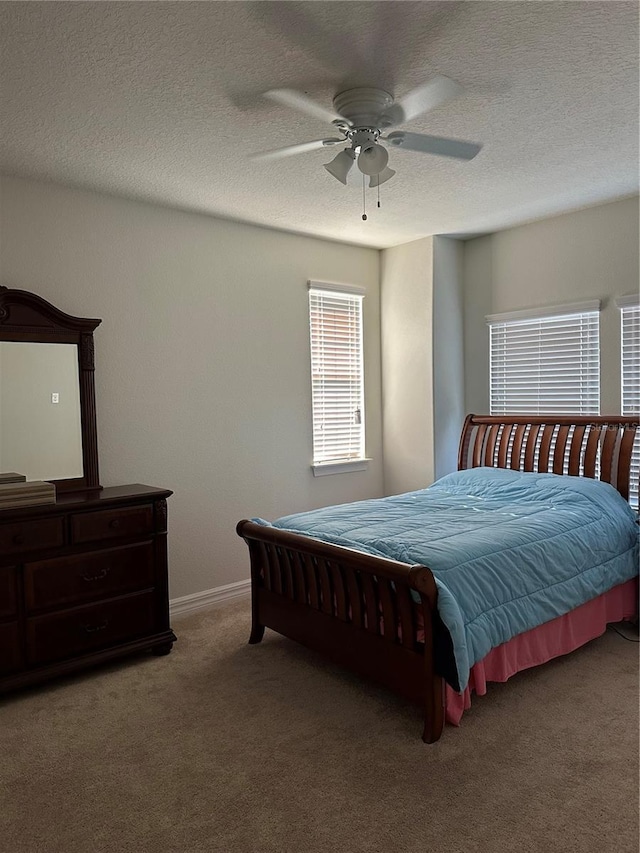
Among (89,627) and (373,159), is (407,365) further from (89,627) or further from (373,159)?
(89,627)

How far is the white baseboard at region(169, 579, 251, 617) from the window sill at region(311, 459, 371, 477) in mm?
1020

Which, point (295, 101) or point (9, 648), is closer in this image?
point (295, 101)

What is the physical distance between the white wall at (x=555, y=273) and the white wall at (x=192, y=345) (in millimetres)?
1137

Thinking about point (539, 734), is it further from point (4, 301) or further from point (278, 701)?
point (4, 301)

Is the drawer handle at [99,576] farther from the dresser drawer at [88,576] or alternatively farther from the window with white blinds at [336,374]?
the window with white blinds at [336,374]

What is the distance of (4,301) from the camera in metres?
3.30

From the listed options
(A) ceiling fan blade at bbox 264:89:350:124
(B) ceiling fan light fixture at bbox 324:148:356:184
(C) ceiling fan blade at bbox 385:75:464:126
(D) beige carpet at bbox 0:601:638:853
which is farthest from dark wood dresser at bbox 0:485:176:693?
(C) ceiling fan blade at bbox 385:75:464:126

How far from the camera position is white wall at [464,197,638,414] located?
414cm

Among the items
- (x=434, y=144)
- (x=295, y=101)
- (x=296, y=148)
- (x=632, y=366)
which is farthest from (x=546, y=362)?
(x=295, y=101)

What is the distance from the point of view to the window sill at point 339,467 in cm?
492

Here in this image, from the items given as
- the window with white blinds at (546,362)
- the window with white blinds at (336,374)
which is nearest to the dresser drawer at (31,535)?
the window with white blinds at (336,374)

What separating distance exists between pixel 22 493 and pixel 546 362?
3.61m

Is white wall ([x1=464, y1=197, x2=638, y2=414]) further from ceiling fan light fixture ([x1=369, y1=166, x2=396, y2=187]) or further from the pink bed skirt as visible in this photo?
ceiling fan light fixture ([x1=369, y1=166, x2=396, y2=187])

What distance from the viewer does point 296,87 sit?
8.21ft
